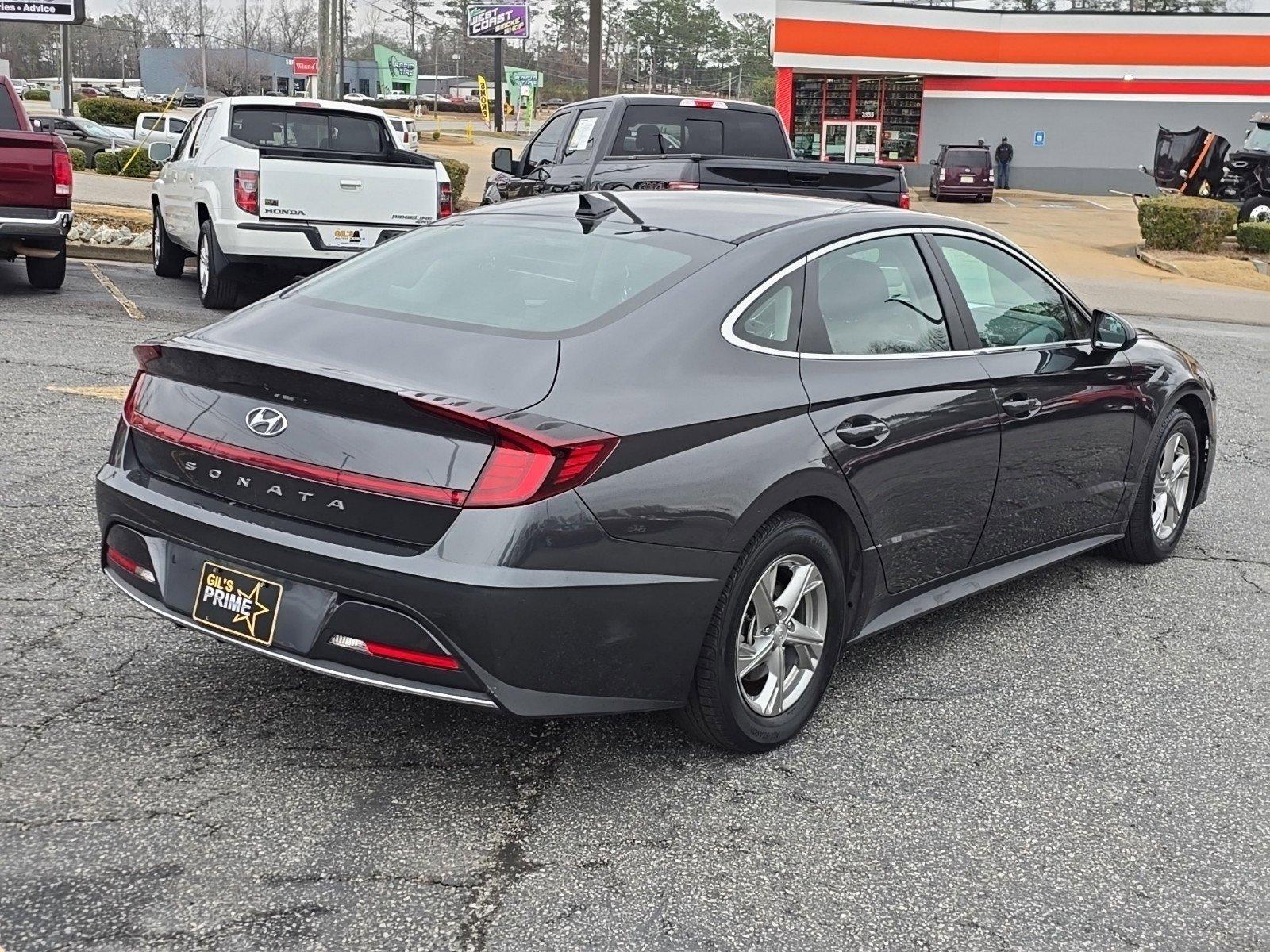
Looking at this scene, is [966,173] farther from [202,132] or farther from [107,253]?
[202,132]

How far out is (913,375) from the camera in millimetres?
4465

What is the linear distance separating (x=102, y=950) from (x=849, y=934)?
1.58m

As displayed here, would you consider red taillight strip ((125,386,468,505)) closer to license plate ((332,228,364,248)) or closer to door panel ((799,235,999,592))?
door panel ((799,235,999,592))

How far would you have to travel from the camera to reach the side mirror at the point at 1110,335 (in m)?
5.39

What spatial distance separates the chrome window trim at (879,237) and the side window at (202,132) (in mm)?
8976

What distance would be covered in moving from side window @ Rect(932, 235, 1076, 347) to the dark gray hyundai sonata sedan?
0.03 metres

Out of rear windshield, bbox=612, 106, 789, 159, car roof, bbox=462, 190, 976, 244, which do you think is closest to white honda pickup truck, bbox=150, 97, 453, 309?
rear windshield, bbox=612, 106, 789, 159

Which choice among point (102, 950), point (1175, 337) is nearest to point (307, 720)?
point (102, 950)

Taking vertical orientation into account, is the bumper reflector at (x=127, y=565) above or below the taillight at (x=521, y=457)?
below

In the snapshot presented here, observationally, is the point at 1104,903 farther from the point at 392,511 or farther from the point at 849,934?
the point at 392,511

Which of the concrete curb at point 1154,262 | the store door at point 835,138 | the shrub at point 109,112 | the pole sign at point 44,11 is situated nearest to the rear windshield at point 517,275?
the concrete curb at point 1154,262

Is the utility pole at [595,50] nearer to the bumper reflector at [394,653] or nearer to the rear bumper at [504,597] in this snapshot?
the rear bumper at [504,597]

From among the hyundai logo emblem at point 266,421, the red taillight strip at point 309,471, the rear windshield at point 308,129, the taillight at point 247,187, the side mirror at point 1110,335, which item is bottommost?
the red taillight strip at point 309,471

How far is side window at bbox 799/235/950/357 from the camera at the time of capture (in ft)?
13.9
